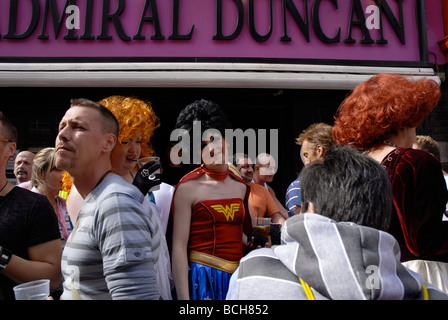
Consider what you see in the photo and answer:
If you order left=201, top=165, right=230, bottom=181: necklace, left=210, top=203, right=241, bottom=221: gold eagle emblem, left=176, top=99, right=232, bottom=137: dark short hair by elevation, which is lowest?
left=210, top=203, right=241, bottom=221: gold eagle emblem

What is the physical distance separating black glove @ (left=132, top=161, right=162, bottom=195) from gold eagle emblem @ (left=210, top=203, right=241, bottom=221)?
414 mm

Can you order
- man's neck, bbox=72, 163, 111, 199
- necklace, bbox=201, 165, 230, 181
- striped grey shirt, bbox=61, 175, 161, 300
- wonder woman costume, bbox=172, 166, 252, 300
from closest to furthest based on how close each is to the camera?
striped grey shirt, bbox=61, 175, 161, 300
man's neck, bbox=72, 163, 111, 199
wonder woman costume, bbox=172, 166, 252, 300
necklace, bbox=201, 165, 230, 181

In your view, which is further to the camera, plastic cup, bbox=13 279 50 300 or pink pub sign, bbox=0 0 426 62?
pink pub sign, bbox=0 0 426 62

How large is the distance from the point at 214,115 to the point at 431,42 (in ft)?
14.6

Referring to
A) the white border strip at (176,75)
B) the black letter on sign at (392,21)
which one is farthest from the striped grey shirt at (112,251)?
the black letter on sign at (392,21)

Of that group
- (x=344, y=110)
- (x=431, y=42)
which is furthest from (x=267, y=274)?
(x=431, y=42)

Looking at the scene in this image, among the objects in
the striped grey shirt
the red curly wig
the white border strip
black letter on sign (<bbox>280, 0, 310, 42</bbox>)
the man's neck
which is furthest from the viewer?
black letter on sign (<bbox>280, 0, 310, 42</bbox>)

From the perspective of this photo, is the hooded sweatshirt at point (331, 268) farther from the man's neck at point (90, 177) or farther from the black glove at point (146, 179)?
the black glove at point (146, 179)

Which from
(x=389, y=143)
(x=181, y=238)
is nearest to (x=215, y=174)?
(x=181, y=238)

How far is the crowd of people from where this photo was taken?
3.04 ft

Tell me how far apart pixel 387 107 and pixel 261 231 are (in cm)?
110

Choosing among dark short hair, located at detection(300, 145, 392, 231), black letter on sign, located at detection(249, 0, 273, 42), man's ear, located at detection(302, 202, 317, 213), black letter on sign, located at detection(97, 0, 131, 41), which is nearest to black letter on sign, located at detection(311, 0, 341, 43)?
black letter on sign, located at detection(249, 0, 273, 42)

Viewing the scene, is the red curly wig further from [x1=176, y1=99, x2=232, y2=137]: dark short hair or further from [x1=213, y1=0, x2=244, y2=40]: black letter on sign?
[x1=213, y1=0, x2=244, y2=40]: black letter on sign

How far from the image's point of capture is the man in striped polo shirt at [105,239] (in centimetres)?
120
